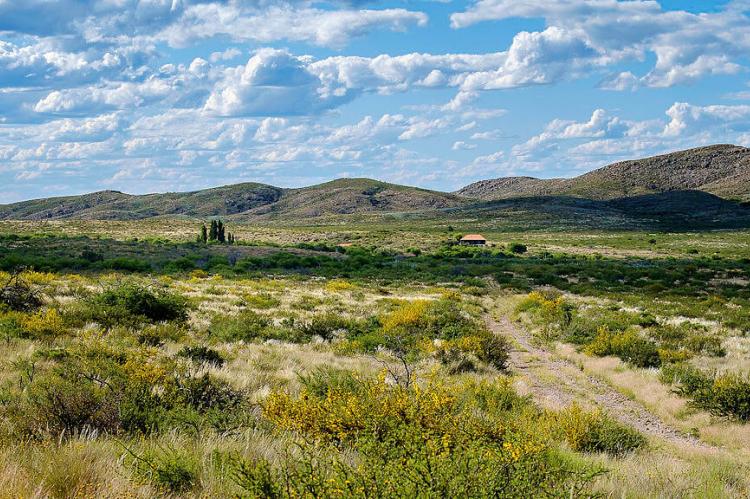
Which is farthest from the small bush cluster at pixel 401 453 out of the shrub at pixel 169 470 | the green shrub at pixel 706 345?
the green shrub at pixel 706 345

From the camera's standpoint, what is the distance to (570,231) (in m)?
120

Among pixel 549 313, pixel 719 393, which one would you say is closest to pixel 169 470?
pixel 719 393

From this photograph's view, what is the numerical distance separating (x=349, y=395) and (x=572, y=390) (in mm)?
8772

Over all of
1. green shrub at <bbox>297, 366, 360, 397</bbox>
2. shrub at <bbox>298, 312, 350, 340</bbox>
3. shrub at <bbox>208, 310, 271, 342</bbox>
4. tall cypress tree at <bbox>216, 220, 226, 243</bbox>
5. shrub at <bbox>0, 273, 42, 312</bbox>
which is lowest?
shrub at <bbox>298, 312, 350, 340</bbox>

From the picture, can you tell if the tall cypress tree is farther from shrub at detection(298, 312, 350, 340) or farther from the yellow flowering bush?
shrub at detection(298, 312, 350, 340)

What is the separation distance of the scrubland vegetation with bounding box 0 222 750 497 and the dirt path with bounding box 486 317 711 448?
320 mm

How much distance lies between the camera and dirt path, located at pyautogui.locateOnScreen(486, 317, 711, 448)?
1213cm

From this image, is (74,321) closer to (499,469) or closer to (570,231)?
(499,469)

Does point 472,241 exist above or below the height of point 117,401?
below

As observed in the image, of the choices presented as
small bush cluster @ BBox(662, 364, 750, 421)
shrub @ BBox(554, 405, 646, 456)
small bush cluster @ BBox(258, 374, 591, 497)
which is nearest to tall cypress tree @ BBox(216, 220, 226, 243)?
small bush cluster @ BBox(662, 364, 750, 421)

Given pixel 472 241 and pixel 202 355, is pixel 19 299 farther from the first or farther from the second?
pixel 472 241

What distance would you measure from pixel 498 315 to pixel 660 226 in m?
121

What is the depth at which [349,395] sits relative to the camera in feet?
25.4

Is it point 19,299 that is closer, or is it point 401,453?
point 401,453
